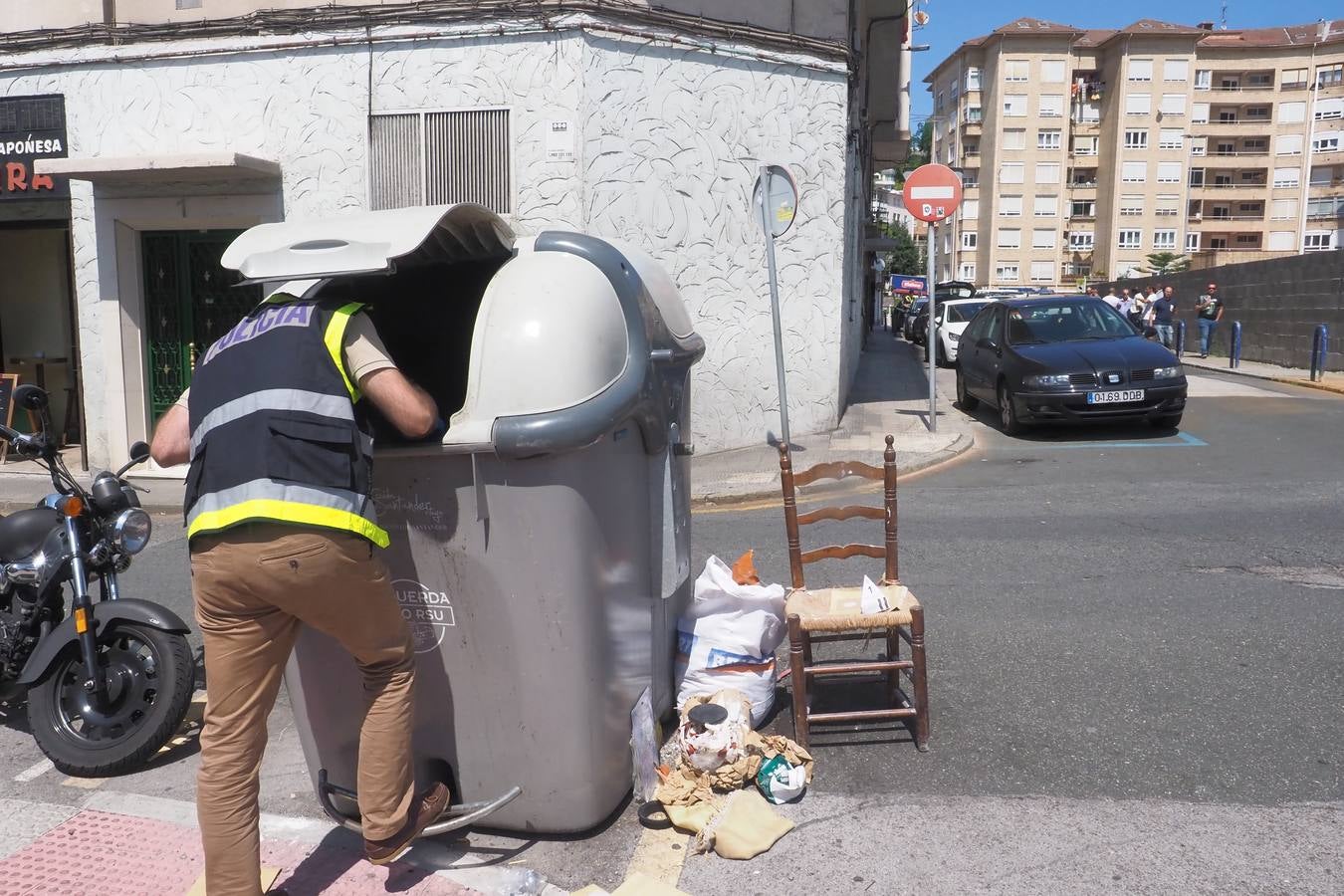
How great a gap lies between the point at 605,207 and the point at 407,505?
7566 millimetres

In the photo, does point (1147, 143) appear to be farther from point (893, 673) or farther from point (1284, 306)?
point (893, 673)

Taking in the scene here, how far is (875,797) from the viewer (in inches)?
139

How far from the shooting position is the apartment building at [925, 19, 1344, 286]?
6706 centimetres

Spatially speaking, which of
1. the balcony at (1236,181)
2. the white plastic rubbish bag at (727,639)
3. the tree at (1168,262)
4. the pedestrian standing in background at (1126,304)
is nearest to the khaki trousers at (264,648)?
the white plastic rubbish bag at (727,639)

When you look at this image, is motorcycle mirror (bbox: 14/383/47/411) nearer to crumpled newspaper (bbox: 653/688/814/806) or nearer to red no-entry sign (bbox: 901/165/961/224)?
crumpled newspaper (bbox: 653/688/814/806)

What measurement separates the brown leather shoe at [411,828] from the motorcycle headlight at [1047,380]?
9738mm

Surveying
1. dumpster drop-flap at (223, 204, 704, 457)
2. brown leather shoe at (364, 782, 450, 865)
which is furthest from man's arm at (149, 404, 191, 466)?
brown leather shoe at (364, 782, 450, 865)

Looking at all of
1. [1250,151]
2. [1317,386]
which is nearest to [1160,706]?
[1317,386]

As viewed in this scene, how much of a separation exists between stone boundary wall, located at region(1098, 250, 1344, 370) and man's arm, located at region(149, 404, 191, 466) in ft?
65.2

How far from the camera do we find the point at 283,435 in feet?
8.57

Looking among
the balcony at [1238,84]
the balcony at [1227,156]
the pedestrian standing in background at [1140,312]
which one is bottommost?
the pedestrian standing in background at [1140,312]

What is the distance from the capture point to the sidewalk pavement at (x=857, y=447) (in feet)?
30.6

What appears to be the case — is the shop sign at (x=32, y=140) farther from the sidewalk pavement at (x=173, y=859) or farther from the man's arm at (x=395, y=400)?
the man's arm at (x=395, y=400)

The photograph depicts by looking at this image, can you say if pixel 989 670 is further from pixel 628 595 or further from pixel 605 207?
pixel 605 207
